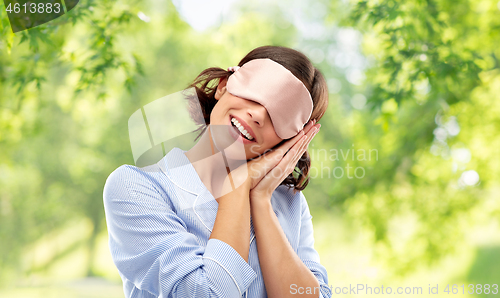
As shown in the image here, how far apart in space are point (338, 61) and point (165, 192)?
3.38m

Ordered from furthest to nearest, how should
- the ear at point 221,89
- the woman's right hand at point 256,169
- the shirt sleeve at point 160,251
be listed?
the ear at point 221,89 < the woman's right hand at point 256,169 < the shirt sleeve at point 160,251

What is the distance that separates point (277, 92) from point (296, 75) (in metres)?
0.08

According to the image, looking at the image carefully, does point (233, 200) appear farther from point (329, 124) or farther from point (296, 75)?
point (329, 124)

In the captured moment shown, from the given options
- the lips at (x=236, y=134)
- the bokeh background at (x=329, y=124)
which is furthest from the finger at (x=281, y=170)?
the bokeh background at (x=329, y=124)

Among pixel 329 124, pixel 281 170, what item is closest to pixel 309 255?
pixel 281 170

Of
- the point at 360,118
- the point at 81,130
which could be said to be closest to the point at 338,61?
the point at 360,118

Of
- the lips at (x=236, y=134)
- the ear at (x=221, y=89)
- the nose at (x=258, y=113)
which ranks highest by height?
the ear at (x=221, y=89)

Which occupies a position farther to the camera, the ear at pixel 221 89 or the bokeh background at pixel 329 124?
the bokeh background at pixel 329 124

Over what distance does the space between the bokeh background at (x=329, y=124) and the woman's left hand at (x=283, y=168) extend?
2.83ft

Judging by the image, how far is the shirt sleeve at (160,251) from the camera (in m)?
0.74

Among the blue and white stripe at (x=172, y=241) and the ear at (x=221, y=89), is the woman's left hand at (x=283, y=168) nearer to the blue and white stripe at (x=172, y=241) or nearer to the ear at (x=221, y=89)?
the blue and white stripe at (x=172, y=241)

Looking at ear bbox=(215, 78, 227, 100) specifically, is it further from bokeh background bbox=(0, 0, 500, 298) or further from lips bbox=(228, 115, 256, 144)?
bokeh background bbox=(0, 0, 500, 298)

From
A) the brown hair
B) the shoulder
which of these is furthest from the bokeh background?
the shoulder

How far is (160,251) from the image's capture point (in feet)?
2.53
